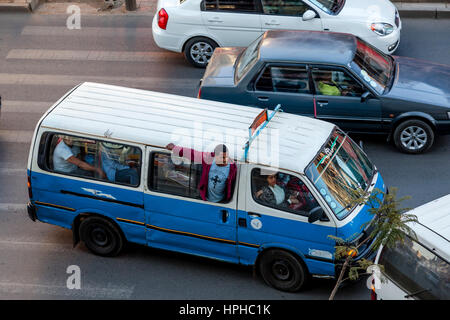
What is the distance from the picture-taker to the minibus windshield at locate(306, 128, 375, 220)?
756cm

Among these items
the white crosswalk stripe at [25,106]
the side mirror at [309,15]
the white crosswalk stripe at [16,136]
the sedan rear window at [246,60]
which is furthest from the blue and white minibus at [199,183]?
the side mirror at [309,15]

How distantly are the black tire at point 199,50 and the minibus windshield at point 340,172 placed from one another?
17.5ft

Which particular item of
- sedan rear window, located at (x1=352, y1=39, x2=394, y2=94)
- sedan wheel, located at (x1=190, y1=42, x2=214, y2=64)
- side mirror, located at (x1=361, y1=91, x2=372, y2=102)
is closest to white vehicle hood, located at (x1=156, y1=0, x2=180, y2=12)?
sedan wheel, located at (x1=190, y1=42, x2=214, y2=64)

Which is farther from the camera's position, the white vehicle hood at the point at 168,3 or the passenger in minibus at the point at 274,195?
the white vehicle hood at the point at 168,3

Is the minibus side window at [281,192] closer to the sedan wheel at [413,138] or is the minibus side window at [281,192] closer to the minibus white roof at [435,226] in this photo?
the minibus white roof at [435,226]

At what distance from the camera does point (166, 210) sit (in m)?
7.98

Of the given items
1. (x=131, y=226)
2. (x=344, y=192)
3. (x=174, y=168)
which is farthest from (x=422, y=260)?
(x=131, y=226)

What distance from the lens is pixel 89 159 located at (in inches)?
321

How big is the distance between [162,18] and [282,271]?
6.88 m

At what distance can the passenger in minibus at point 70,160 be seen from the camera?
8156 mm

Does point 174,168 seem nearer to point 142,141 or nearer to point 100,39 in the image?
point 142,141

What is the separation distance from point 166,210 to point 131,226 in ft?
1.86

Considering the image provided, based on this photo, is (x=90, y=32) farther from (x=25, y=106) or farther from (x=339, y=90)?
(x=339, y=90)

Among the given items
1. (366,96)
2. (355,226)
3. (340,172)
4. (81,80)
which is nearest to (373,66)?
(366,96)
